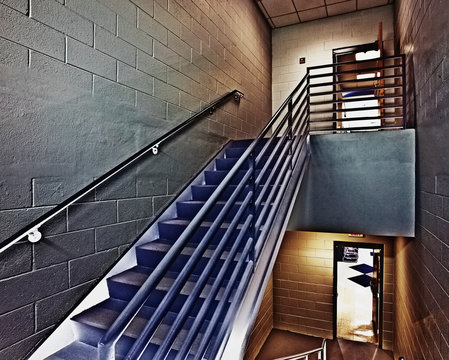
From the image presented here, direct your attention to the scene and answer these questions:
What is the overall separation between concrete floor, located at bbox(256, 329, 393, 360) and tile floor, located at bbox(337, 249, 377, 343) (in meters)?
0.29

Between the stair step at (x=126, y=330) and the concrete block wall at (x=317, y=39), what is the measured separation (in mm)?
4591

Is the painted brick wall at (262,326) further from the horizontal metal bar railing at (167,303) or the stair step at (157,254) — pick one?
the horizontal metal bar railing at (167,303)

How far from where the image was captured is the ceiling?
4.65 m

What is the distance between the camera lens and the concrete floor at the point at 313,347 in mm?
4562

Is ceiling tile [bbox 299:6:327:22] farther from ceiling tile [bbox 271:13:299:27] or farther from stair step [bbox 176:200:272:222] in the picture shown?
stair step [bbox 176:200:272:222]

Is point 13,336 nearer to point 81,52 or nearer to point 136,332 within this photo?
point 136,332

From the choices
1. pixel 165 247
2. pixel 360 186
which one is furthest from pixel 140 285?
pixel 360 186

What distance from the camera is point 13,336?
1437 millimetres

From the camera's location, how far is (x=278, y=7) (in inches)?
190

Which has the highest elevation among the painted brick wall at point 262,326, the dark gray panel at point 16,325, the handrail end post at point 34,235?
the handrail end post at point 34,235

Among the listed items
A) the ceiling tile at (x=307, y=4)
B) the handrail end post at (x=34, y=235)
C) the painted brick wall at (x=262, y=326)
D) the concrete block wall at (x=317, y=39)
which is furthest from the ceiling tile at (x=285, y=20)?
the handrail end post at (x=34, y=235)

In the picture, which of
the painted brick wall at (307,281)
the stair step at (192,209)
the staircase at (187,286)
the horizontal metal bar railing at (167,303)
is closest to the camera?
the horizontal metal bar railing at (167,303)

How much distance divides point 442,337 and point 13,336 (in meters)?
2.46

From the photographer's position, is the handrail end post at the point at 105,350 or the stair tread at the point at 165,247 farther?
the stair tread at the point at 165,247
